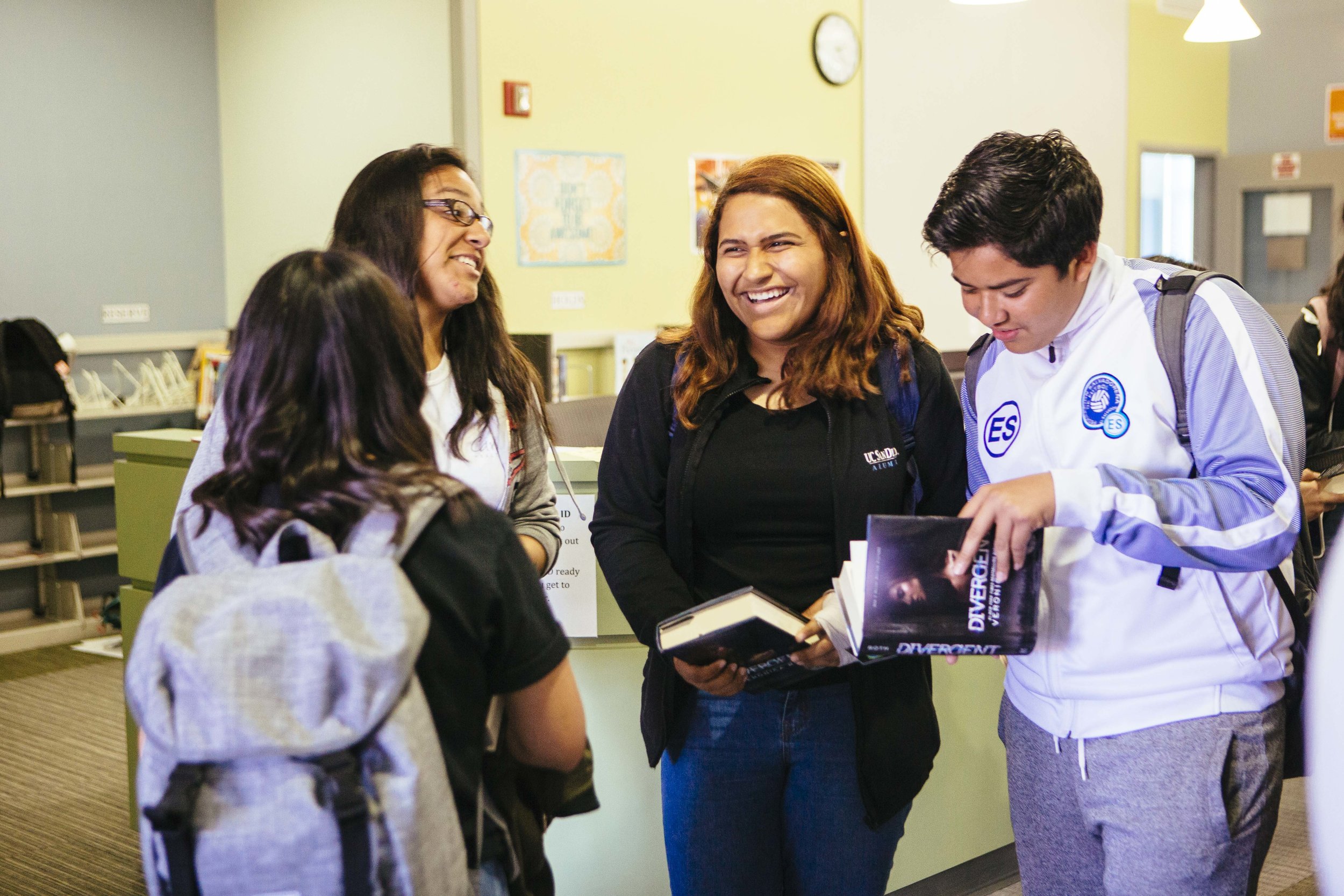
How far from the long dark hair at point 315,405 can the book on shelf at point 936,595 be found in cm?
57

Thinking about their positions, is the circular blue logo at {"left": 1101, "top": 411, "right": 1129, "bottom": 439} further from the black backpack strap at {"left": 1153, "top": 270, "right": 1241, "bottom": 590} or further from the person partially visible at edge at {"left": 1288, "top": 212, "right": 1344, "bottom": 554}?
the person partially visible at edge at {"left": 1288, "top": 212, "right": 1344, "bottom": 554}

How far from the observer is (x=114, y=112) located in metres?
6.61

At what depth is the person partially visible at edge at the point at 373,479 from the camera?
3.56 ft

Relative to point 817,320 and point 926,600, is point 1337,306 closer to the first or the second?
point 817,320

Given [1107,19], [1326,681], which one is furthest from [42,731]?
[1107,19]

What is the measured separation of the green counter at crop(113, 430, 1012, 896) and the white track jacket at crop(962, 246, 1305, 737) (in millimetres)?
1053

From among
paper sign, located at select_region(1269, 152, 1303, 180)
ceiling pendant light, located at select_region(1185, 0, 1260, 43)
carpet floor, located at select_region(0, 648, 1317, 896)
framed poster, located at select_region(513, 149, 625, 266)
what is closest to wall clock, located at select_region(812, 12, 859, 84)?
framed poster, located at select_region(513, 149, 625, 266)

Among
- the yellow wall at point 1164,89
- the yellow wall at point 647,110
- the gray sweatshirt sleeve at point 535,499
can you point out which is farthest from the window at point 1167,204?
the gray sweatshirt sleeve at point 535,499

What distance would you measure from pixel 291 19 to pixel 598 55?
→ 213cm

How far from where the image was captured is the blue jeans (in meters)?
1.67

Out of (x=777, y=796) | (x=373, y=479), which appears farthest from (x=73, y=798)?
(x=373, y=479)

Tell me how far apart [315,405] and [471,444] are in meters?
0.69

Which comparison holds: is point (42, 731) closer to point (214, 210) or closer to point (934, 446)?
point (214, 210)

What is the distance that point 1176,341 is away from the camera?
1.41 metres
